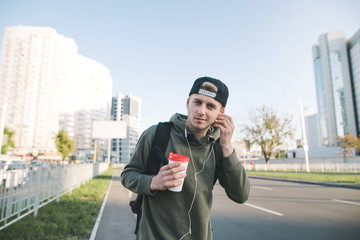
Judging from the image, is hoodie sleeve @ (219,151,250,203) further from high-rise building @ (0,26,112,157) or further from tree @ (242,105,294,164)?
high-rise building @ (0,26,112,157)

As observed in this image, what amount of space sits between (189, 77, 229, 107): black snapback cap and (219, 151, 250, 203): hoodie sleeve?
16.9 inches

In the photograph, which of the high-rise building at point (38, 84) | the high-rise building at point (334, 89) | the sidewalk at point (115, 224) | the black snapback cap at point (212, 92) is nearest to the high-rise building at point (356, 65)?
the high-rise building at point (334, 89)

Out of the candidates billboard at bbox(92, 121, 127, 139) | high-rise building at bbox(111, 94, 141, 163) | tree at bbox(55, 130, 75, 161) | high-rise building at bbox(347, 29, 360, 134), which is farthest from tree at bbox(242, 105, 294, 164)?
high-rise building at bbox(111, 94, 141, 163)

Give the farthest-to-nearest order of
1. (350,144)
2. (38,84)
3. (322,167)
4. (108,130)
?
(38,84), (108,130), (350,144), (322,167)

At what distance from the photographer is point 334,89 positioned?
286 ft

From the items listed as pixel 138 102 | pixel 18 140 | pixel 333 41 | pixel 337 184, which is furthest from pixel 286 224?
pixel 138 102

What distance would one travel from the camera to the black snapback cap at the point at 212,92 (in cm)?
163

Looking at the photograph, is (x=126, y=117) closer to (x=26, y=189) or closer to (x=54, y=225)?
(x=26, y=189)

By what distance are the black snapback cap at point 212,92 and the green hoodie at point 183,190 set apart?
10.6 inches

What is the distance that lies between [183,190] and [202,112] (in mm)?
560

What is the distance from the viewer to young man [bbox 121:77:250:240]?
1399 mm

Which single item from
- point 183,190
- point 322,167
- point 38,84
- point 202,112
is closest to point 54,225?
point 183,190

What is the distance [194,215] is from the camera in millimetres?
1456

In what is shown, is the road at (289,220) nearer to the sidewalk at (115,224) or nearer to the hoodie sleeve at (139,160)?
the sidewalk at (115,224)
